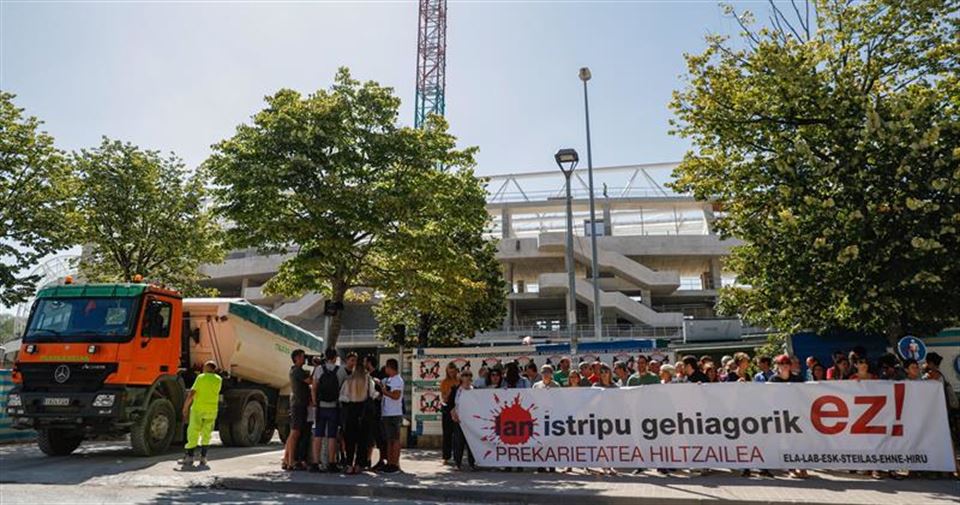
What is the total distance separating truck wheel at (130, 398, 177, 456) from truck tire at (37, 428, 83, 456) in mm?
1371

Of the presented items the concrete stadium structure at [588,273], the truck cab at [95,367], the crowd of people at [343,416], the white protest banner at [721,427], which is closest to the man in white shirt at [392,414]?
the crowd of people at [343,416]

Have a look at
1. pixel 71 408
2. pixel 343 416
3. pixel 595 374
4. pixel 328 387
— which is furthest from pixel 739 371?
pixel 71 408

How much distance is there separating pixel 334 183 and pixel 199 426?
5.76 m

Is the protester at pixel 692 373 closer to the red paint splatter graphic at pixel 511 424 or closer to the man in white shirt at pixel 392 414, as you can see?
the red paint splatter graphic at pixel 511 424

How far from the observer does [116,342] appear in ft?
37.0

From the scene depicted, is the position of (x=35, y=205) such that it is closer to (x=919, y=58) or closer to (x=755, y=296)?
(x=755, y=296)

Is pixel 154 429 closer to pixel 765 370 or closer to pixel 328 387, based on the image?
pixel 328 387

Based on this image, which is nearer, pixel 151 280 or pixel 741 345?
pixel 151 280

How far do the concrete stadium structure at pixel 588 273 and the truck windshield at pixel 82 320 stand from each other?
32703 mm

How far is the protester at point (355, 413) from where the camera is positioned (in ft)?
33.4

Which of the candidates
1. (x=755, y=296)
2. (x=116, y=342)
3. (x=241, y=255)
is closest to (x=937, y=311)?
(x=755, y=296)

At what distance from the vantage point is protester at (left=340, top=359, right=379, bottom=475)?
10195mm

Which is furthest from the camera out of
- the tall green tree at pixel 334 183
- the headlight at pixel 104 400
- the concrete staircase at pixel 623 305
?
the concrete staircase at pixel 623 305

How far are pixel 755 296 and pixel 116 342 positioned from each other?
46.7 ft
